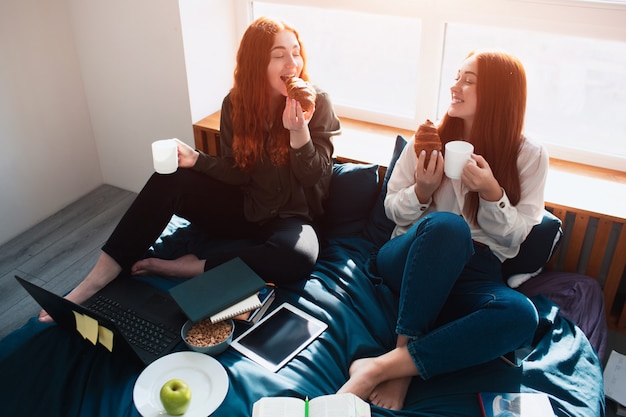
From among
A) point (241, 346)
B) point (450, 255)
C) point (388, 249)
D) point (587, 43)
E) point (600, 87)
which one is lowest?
point (241, 346)

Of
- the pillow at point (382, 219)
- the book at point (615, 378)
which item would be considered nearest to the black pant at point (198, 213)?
the pillow at point (382, 219)

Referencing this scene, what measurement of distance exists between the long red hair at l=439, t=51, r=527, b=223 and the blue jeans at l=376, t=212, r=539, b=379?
0.27 meters

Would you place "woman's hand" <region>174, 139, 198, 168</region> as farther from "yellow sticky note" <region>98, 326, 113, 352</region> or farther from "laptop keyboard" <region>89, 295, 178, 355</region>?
"yellow sticky note" <region>98, 326, 113, 352</region>

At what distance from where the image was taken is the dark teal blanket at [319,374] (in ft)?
5.16

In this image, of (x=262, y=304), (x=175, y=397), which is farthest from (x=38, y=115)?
(x=175, y=397)

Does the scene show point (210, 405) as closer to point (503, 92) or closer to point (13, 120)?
point (503, 92)

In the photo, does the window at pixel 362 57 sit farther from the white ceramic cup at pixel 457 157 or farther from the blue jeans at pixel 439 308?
the blue jeans at pixel 439 308

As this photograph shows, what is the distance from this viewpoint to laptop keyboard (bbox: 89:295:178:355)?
1762 millimetres

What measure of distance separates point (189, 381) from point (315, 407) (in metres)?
0.37

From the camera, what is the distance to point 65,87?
2.89 m

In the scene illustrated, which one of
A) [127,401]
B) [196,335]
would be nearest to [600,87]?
[196,335]

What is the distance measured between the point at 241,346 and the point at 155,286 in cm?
44

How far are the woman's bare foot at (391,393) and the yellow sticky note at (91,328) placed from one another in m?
0.78

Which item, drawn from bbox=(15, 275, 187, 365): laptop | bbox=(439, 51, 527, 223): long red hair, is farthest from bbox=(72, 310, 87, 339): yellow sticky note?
bbox=(439, 51, 527, 223): long red hair
